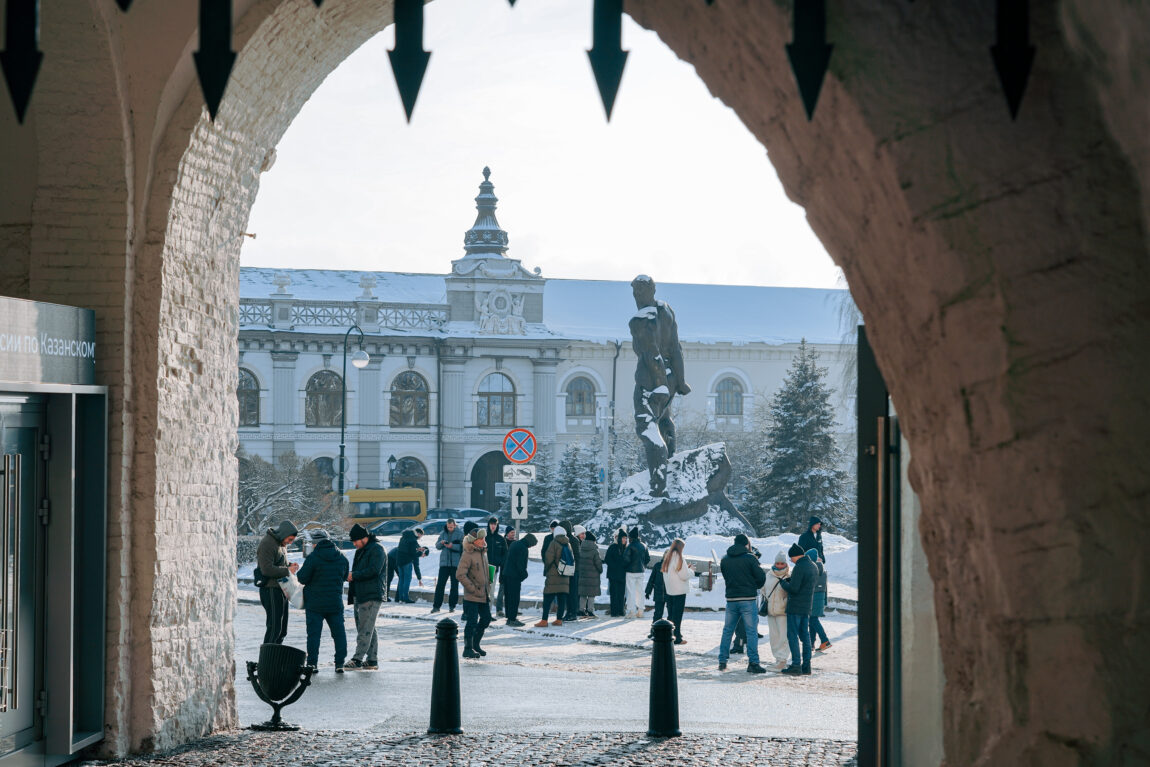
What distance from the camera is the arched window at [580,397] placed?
6147 cm

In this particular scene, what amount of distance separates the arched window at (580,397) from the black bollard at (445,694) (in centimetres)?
5113

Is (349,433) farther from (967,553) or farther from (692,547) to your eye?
(967,553)

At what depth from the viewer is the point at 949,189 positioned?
10.5 feet

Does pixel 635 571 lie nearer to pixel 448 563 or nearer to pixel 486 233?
pixel 448 563

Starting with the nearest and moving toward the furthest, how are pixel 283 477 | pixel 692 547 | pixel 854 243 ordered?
1. pixel 854 243
2. pixel 692 547
3. pixel 283 477

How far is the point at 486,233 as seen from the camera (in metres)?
61.3

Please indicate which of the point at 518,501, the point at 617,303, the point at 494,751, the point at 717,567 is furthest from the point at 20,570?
the point at 617,303

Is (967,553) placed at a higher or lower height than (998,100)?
lower

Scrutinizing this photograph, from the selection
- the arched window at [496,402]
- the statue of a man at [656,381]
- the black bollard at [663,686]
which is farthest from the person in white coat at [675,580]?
the arched window at [496,402]

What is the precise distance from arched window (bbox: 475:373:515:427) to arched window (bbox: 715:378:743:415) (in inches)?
425

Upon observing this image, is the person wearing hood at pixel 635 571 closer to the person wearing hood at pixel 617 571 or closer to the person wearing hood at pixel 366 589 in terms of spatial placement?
the person wearing hood at pixel 617 571

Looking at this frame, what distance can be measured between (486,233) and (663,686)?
172 feet

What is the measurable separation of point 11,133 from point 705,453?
24.4 m

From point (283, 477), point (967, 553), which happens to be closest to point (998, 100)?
point (967, 553)
